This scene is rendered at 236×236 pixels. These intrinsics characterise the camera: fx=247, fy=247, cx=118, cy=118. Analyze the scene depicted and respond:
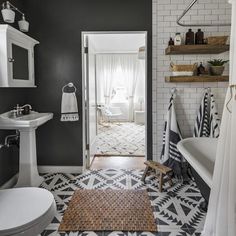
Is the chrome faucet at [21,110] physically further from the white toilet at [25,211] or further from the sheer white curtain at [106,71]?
the sheer white curtain at [106,71]

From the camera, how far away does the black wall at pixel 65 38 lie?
346 cm

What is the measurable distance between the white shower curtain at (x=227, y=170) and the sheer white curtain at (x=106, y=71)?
24.1ft

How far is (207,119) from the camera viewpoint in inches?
133

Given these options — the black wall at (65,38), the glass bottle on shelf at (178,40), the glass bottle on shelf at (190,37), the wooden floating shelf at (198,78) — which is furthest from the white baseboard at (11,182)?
the glass bottle on shelf at (190,37)

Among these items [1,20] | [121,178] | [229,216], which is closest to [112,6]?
[1,20]

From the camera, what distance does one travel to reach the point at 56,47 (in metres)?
3.54

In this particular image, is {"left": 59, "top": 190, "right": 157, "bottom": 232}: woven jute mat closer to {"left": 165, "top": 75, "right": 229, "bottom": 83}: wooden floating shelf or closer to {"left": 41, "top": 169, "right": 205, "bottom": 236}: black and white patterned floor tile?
{"left": 41, "top": 169, "right": 205, "bottom": 236}: black and white patterned floor tile

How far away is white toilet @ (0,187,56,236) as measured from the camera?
146 centimetres

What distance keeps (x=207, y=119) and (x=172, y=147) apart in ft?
2.00

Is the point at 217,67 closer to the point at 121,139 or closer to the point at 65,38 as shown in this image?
the point at 65,38

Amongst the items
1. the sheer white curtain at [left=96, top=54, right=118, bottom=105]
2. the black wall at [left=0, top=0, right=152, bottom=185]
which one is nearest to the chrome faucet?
the black wall at [left=0, top=0, right=152, bottom=185]

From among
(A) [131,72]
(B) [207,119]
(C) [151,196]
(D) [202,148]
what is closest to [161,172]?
(C) [151,196]

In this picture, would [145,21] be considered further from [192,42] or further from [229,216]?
[229,216]

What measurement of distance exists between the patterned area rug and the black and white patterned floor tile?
45.9 inches
